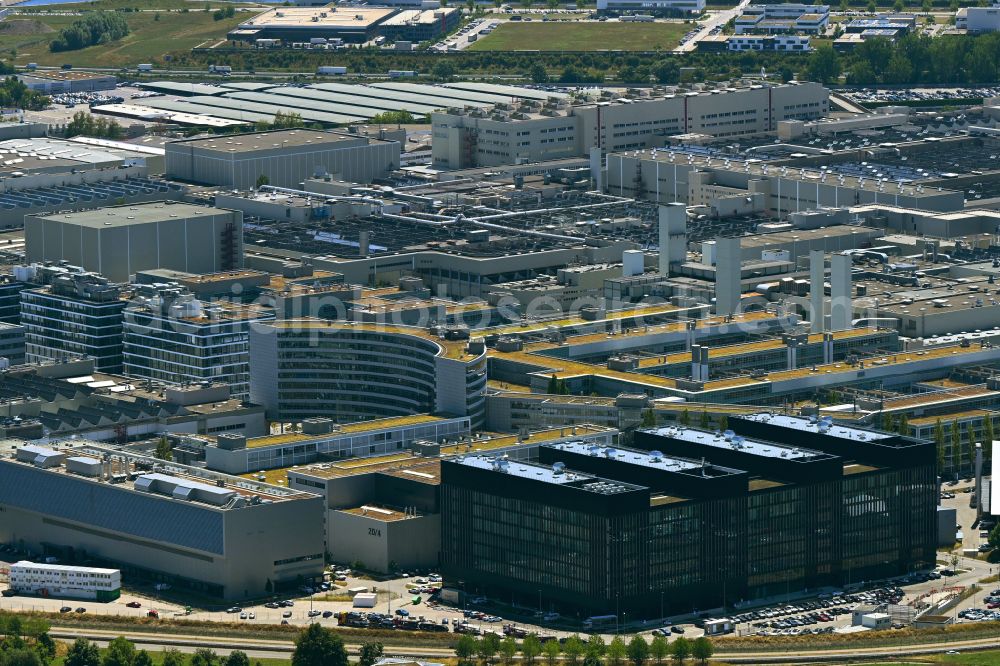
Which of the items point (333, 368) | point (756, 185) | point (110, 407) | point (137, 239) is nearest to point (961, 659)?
point (333, 368)

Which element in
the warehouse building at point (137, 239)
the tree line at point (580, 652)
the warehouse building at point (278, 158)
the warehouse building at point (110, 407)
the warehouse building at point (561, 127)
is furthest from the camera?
the warehouse building at point (561, 127)

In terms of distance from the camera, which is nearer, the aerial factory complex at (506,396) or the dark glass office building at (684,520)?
the dark glass office building at (684,520)

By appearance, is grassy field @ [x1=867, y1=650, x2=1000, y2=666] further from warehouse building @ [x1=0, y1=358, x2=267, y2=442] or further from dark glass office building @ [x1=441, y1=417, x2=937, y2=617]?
warehouse building @ [x1=0, y1=358, x2=267, y2=442]

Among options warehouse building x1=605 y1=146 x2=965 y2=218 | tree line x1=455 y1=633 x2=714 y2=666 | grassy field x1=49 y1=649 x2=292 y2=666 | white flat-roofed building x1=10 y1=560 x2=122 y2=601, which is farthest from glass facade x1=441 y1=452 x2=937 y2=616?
warehouse building x1=605 y1=146 x2=965 y2=218

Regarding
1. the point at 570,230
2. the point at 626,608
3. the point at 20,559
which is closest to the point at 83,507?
the point at 20,559

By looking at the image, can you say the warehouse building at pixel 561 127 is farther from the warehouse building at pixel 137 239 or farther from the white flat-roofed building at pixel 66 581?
the white flat-roofed building at pixel 66 581

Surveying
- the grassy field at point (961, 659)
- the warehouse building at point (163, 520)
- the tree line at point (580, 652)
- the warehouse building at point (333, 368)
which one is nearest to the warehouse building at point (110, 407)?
the warehouse building at point (333, 368)
